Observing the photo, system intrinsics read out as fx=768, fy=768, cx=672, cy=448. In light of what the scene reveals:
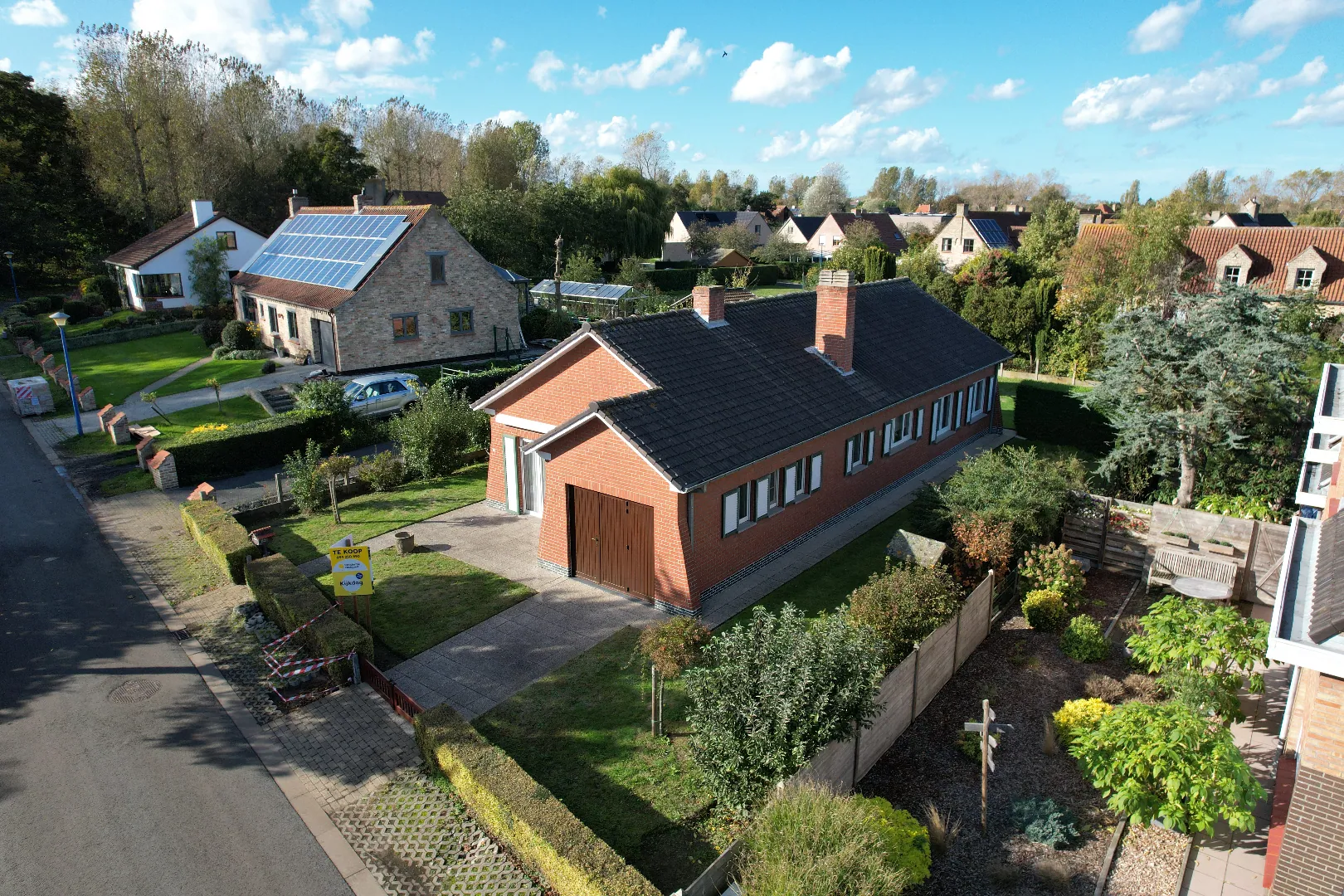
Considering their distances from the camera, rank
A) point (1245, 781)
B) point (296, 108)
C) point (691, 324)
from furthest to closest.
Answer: point (296, 108) < point (691, 324) < point (1245, 781)

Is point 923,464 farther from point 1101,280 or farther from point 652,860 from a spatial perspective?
point 1101,280

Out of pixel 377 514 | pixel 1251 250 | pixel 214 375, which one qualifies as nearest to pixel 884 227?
pixel 1251 250

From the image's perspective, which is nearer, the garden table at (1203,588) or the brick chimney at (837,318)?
the garden table at (1203,588)

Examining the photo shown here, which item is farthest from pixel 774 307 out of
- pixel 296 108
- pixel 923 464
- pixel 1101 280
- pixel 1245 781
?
pixel 296 108

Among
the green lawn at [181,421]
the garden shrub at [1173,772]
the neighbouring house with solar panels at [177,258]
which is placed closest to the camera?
the garden shrub at [1173,772]

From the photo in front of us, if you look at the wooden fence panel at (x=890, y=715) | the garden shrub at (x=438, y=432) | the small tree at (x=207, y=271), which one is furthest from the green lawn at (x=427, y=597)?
the small tree at (x=207, y=271)

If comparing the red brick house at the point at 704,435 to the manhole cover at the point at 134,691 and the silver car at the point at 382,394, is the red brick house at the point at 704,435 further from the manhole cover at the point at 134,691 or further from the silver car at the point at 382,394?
the silver car at the point at 382,394
